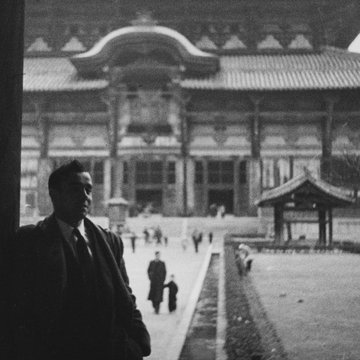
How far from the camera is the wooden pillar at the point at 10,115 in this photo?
2.28 m

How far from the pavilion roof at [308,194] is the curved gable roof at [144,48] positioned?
14.5 meters

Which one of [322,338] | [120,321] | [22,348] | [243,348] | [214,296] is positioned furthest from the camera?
[214,296]

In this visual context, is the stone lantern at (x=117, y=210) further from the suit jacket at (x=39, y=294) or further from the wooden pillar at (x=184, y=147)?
the suit jacket at (x=39, y=294)

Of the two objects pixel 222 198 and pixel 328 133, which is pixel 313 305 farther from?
pixel 222 198

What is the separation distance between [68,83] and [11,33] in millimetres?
28780

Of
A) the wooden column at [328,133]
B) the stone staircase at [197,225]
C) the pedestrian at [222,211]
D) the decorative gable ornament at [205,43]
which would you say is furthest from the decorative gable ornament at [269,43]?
the stone staircase at [197,225]

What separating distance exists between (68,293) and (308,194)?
16.1 metres

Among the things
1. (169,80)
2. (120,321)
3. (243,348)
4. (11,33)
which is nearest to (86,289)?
(120,321)

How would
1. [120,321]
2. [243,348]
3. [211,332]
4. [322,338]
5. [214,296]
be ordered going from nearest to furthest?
[120,321] < [243,348] < [322,338] < [211,332] < [214,296]

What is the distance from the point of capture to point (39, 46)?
3372 centimetres

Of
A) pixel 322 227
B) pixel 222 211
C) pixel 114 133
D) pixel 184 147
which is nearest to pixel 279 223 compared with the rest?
pixel 322 227

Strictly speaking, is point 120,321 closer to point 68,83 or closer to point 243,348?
point 243,348

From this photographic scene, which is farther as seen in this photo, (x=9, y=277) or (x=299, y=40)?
(x=299, y=40)

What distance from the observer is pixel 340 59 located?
102 ft
